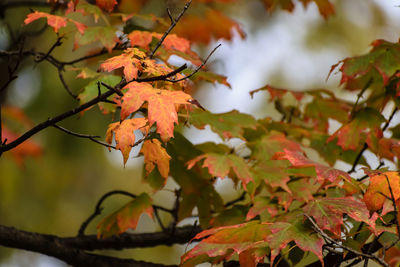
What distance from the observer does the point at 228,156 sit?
5.44ft

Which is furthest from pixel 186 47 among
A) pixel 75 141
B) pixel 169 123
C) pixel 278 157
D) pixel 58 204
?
pixel 58 204

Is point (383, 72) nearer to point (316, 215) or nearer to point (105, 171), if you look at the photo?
point (316, 215)

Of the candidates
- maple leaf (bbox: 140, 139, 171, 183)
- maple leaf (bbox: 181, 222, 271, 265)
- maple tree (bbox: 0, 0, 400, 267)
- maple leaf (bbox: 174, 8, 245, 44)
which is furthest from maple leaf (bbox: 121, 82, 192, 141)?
maple leaf (bbox: 174, 8, 245, 44)

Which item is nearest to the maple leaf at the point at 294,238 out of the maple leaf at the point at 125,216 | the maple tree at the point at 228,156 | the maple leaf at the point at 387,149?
the maple tree at the point at 228,156

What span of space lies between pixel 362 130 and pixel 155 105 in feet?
3.06

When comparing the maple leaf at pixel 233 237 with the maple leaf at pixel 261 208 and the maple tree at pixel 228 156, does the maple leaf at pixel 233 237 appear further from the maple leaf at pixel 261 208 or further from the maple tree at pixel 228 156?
the maple leaf at pixel 261 208

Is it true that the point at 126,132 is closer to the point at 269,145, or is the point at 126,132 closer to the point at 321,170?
the point at 321,170

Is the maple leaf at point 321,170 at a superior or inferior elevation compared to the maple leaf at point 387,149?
superior

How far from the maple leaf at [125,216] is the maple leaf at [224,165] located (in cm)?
27

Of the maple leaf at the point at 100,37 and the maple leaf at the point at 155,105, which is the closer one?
the maple leaf at the point at 155,105

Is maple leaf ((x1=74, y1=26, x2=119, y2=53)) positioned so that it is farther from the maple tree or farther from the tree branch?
the tree branch

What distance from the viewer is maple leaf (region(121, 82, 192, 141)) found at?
112cm

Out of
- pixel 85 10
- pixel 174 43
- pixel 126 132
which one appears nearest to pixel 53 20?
pixel 85 10

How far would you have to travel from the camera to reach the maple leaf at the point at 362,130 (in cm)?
172
